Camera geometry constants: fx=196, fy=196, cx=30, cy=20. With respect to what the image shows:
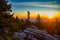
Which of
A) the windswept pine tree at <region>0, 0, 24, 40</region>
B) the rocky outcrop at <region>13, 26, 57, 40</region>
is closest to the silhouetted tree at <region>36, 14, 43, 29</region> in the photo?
the rocky outcrop at <region>13, 26, 57, 40</region>

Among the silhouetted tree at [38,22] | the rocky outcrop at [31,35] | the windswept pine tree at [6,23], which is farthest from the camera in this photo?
the silhouetted tree at [38,22]

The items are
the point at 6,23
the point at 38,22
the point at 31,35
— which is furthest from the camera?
the point at 38,22

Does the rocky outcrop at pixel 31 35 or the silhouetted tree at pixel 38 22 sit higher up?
the silhouetted tree at pixel 38 22

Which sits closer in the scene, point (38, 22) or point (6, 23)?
point (6, 23)

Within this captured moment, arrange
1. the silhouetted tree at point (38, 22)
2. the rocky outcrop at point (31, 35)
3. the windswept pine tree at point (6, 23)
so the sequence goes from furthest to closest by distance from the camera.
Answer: the silhouetted tree at point (38, 22)
the rocky outcrop at point (31, 35)
the windswept pine tree at point (6, 23)

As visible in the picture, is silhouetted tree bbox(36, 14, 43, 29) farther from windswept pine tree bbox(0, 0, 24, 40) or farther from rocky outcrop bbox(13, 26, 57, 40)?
windswept pine tree bbox(0, 0, 24, 40)

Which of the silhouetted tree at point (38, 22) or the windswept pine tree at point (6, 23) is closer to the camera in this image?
the windswept pine tree at point (6, 23)

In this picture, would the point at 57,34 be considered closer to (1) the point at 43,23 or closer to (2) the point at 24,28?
(1) the point at 43,23

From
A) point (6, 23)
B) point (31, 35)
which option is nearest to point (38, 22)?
point (31, 35)

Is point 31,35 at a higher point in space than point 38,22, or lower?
lower

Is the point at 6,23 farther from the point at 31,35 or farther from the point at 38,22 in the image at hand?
the point at 38,22

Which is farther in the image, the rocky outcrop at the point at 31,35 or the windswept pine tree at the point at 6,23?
the rocky outcrop at the point at 31,35

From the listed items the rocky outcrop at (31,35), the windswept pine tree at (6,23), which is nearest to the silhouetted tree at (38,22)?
the rocky outcrop at (31,35)

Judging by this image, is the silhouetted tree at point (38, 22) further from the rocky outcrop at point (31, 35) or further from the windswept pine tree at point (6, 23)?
the windswept pine tree at point (6, 23)
